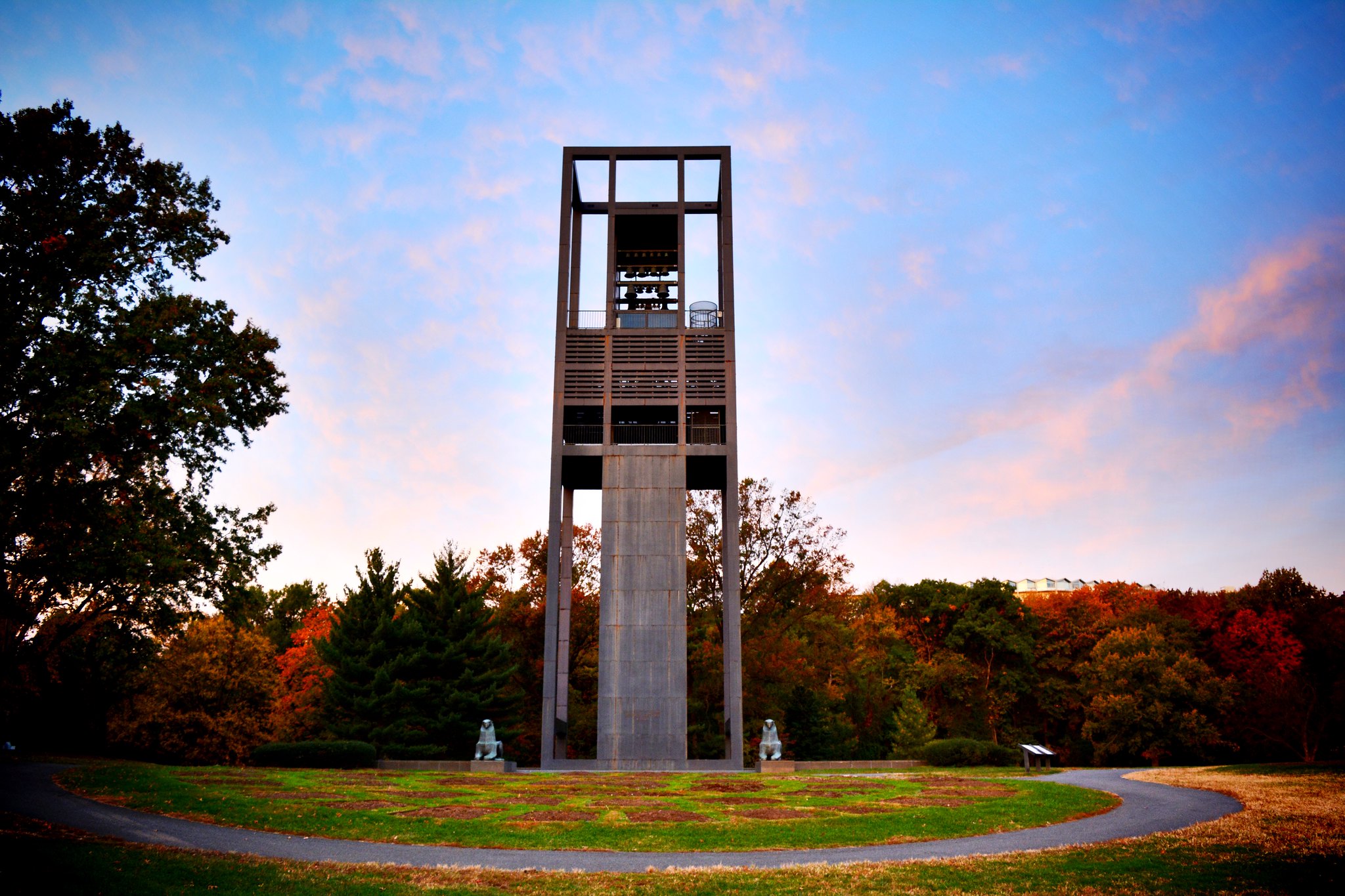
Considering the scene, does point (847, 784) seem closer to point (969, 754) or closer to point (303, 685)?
point (969, 754)

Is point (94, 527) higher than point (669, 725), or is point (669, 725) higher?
point (94, 527)

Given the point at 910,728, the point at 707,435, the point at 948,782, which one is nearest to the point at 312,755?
the point at 707,435

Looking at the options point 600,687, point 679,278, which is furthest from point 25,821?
point 679,278

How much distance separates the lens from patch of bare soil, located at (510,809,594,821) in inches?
514

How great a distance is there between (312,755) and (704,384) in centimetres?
1665

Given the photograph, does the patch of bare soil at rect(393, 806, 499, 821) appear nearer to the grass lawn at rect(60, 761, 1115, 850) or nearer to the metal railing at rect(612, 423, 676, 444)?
the grass lawn at rect(60, 761, 1115, 850)

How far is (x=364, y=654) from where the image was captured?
3412cm

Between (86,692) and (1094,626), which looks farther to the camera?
(1094,626)

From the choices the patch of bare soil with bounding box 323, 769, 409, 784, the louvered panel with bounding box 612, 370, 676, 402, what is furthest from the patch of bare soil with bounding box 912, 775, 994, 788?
the louvered panel with bounding box 612, 370, 676, 402

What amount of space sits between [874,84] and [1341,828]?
16457 millimetres

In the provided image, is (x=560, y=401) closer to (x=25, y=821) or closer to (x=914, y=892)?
(x=25, y=821)

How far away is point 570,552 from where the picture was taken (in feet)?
99.2

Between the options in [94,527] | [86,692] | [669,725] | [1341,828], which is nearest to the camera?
[1341,828]

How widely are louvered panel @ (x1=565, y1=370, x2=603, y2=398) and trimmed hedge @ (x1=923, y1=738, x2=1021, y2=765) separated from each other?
1597 centimetres
